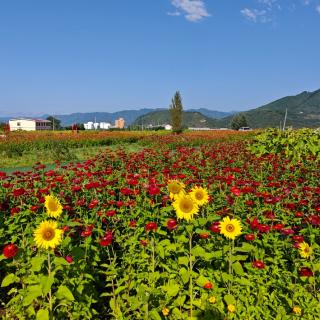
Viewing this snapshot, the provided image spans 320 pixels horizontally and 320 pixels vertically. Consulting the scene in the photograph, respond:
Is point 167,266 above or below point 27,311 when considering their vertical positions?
above

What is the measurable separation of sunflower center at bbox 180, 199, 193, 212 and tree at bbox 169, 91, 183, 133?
41.0 metres

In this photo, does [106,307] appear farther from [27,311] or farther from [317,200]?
[317,200]

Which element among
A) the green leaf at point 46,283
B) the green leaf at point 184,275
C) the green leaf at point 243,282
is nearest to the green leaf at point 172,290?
the green leaf at point 184,275

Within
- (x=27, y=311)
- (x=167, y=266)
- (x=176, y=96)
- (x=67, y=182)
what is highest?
(x=176, y=96)

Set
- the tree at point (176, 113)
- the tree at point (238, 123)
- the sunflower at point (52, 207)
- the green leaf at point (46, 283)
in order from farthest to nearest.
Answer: the tree at point (238, 123) < the tree at point (176, 113) < the sunflower at point (52, 207) < the green leaf at point (46, 283)

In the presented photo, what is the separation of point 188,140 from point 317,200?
21.2 metres

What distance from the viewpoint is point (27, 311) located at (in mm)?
2852

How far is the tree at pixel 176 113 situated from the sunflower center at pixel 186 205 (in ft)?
135

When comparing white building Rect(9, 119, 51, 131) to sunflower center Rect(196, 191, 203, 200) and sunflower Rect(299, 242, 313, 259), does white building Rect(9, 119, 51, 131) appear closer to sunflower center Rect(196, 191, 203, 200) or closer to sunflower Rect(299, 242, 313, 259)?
sunflower center Rect(196, 191, 203, 200)

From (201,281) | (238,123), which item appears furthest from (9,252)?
(238,123)

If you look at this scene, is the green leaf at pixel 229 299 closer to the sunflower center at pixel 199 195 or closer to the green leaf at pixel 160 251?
the green leaf at pixel 160 251

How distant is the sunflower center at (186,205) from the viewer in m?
2.90

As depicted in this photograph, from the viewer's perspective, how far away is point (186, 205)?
290 centimetres

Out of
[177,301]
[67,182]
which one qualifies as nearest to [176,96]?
[67,182]
